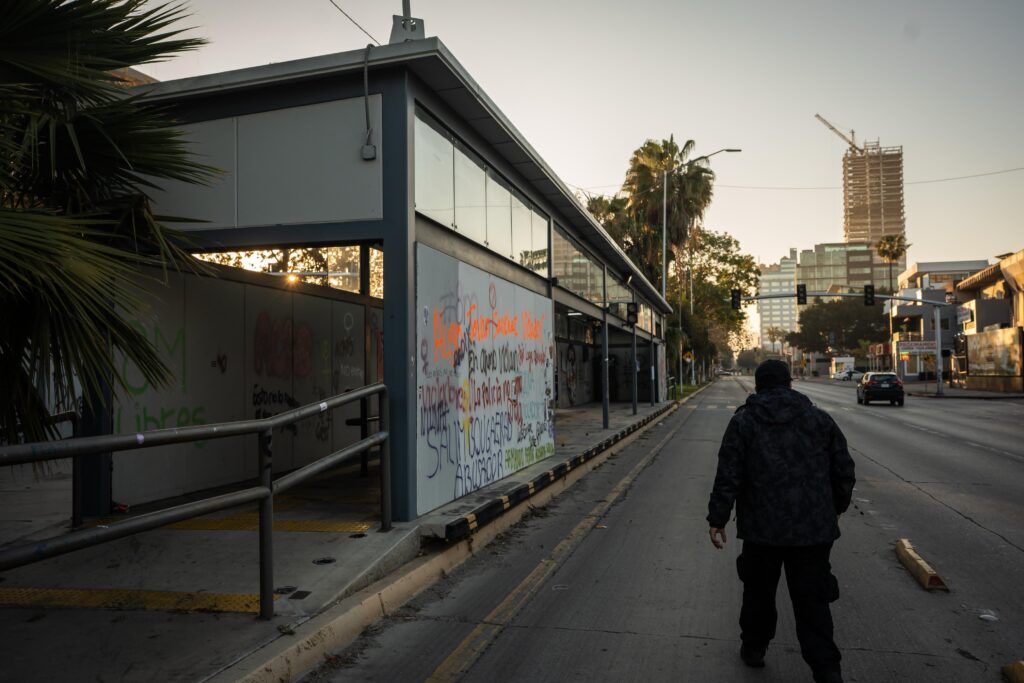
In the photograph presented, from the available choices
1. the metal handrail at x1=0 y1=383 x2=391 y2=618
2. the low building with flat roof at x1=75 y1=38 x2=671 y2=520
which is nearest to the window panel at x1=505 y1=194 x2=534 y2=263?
the low building with flat roof at x1=75 y1=38 x2=671 y2=520

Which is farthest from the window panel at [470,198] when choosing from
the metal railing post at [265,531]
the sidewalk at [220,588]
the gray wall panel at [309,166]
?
the metal railing post at [265,531]

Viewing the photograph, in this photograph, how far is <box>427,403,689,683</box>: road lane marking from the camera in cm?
411

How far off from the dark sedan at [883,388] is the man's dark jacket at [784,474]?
31.6m

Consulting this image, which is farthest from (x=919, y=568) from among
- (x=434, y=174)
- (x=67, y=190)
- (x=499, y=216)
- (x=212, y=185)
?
(x=212, y=185)

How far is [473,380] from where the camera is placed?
28.0 feet

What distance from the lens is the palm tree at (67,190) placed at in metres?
4.05

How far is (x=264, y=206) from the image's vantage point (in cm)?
730

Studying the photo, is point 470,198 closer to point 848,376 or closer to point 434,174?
point 434,174

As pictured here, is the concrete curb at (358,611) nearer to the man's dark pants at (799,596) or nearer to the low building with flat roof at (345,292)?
the low building with flat roof at (345,292)

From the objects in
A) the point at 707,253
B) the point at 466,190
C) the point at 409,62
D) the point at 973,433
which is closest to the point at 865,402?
the point at 973,433

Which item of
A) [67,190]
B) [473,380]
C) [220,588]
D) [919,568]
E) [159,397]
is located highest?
[67,190]

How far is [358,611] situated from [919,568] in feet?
13.9

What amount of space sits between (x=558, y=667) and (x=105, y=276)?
3407 millimetres

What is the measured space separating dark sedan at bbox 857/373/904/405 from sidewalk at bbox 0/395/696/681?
2899 cm
